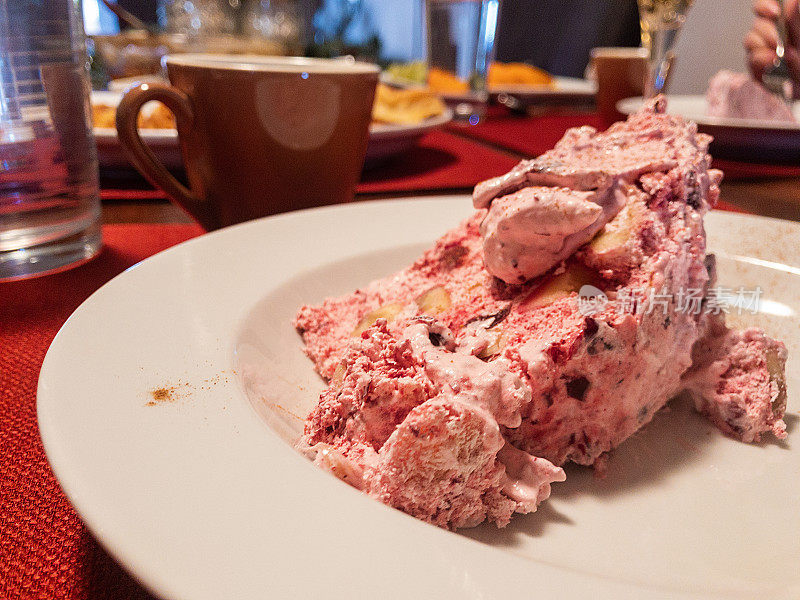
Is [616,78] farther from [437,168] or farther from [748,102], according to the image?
[437,168]

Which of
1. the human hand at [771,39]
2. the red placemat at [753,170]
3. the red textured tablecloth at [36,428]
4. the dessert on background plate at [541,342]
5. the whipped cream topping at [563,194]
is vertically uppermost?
the human hand at [771,39]

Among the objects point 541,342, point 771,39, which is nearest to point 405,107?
point 771,39

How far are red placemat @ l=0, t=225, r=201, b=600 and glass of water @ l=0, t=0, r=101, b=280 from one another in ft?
0.19

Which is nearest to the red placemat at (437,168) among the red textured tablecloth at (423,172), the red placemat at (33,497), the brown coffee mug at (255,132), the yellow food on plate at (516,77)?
the red textured tablecloth at (423,172)

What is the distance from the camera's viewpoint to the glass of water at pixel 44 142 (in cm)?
67

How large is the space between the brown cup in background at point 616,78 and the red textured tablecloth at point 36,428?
1.00 metres

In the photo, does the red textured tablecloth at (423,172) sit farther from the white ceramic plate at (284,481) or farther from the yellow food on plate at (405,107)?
the white ceramic plate at (284,481)

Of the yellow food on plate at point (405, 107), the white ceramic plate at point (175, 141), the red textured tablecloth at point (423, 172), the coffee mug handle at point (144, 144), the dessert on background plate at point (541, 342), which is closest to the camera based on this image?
the dessert on background plate at point (541, 342)

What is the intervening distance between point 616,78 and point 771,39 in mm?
429

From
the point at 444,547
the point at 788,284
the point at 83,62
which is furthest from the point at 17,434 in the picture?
the point at 788,284

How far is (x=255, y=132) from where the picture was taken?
2.77ft

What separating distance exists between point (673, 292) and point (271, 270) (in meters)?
0.38

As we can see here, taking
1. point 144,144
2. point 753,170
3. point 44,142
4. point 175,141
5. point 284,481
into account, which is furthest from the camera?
point 753,170

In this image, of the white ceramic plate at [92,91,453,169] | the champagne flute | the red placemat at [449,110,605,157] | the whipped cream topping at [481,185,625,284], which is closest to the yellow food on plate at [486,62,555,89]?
the red placemat at [449,110,605,157]
